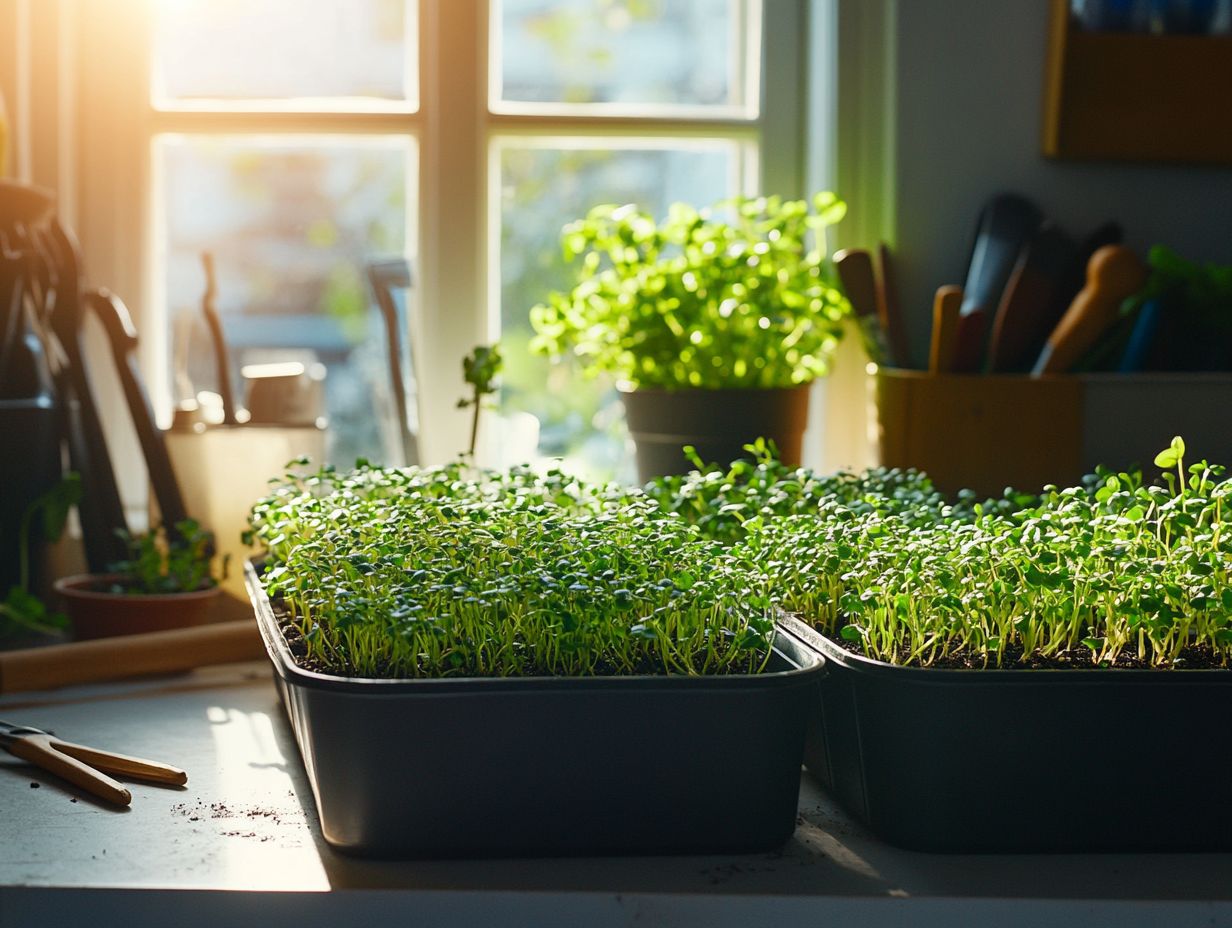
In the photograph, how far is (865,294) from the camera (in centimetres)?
151

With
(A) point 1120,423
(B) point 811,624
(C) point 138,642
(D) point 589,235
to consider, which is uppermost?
(D) point 589,235

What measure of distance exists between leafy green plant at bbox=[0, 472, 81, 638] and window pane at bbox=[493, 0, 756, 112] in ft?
2.42

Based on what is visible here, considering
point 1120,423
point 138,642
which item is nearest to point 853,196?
point 1120,423

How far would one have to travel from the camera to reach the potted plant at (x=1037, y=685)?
746 millimetres

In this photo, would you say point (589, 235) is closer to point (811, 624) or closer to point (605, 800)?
point (811, 624)

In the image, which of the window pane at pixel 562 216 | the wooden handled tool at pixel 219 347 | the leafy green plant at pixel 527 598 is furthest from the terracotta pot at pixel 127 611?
the window pane at pixel 562 216

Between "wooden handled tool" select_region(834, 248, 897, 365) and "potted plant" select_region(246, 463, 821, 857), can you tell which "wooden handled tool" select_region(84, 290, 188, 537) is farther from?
"wooden handled tool" select_region(834, 248, 897, 365)

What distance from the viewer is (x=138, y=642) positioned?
1265 mm

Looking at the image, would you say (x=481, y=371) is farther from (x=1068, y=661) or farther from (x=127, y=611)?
(x=1068, y=661)

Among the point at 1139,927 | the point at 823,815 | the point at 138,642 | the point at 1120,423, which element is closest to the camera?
the point at 1139,927

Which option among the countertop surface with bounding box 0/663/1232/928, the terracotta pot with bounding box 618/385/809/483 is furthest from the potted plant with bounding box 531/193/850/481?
the countertop surface with bounding box 0/663/1232/928

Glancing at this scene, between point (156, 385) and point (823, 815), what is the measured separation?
121cm

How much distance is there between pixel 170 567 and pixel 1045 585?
3.17 feet

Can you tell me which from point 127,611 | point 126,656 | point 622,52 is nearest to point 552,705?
point 126,656
